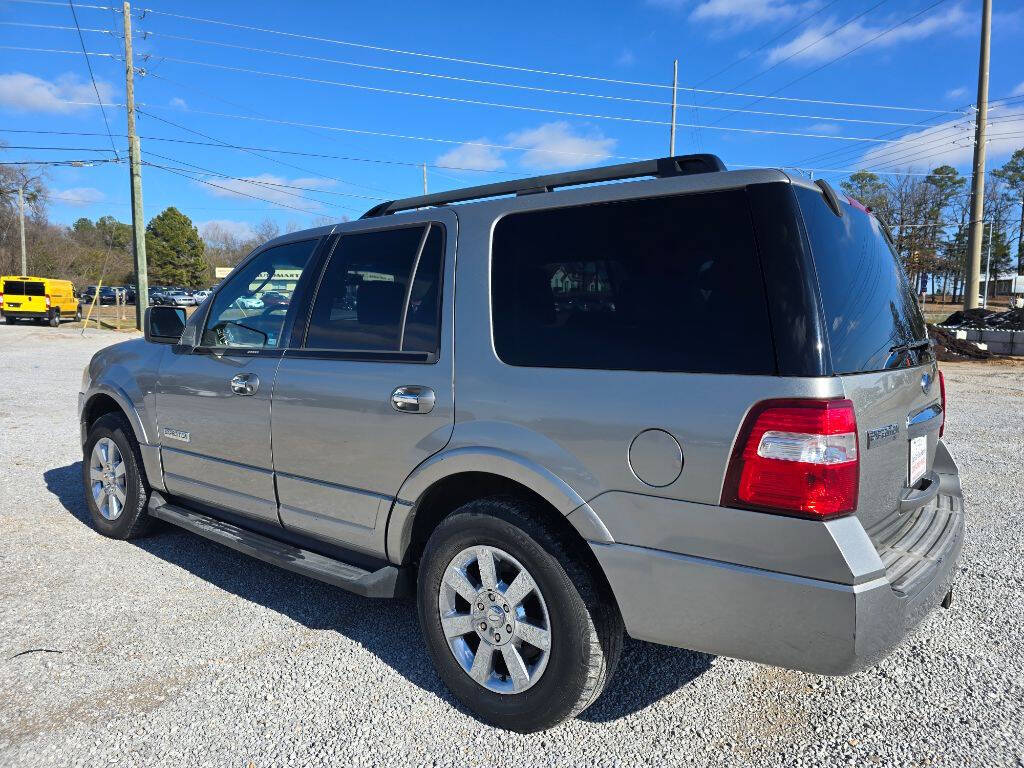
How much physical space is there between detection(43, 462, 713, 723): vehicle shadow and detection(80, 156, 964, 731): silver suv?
390 millimetres

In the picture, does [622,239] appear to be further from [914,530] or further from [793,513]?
[914,530]

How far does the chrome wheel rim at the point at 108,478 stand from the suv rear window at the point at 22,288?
3453 centimetres

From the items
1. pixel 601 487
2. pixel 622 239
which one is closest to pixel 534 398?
pixel 601 487

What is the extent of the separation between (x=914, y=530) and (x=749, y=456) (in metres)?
1.00

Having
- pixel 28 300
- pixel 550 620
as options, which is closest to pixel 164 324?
pixel 550 620

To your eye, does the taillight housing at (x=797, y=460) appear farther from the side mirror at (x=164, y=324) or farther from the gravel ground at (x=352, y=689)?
the side mirror at (x=164, y=324)

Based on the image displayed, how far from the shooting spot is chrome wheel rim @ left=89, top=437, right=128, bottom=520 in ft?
14.9

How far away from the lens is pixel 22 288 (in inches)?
1283

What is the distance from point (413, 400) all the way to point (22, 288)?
3779cm

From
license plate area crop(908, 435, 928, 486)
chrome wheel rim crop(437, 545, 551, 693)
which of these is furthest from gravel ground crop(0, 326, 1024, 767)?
license plate area crop(908, 435, 928, 486)

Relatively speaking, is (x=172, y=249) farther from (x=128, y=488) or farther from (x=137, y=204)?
(x=128, y=488)

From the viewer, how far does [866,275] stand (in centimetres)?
244

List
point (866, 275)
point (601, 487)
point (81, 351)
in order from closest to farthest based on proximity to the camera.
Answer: point (601, 487) → point (866, 275) → point (81, 351)

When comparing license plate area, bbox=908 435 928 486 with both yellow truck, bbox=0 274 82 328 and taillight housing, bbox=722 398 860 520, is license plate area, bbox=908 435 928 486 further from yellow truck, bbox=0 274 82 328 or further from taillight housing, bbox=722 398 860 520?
yellow truck, bbox=0 274 82 328
